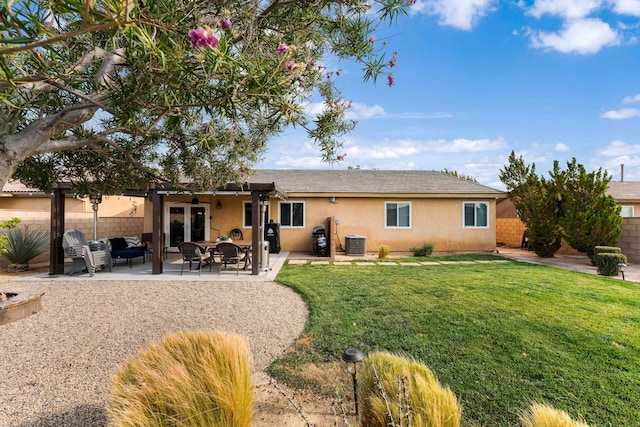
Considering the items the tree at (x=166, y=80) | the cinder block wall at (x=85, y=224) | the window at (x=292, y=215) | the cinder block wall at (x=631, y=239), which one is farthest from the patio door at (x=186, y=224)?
the cinder block wall at (x=631, y=239)

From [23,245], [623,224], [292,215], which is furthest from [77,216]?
[623,224]

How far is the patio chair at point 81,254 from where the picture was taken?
8773mm

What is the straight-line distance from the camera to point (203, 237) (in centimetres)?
1394

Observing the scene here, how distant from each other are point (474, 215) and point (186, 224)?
13436 millimetres

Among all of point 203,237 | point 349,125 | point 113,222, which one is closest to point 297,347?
point 349,125

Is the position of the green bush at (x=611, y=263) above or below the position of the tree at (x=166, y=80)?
below

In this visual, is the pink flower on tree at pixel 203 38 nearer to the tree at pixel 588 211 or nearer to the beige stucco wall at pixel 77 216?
the beige stucco wall at pixel 77 216

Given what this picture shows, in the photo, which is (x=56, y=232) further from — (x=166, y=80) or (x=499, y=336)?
(x=499, y=336)

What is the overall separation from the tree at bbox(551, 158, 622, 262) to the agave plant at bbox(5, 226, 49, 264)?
62.1 feet

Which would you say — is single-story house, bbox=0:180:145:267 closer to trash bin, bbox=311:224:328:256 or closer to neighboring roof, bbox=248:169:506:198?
neighboring roof, bbox=248:169:506:198

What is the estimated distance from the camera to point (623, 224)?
11.7 metres

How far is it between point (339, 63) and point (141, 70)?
96.6 inches

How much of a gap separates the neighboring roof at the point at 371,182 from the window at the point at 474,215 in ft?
2.40

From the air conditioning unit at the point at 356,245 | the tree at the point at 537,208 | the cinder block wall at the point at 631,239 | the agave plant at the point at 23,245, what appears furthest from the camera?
the air conditioning unit at the point at 356,245
